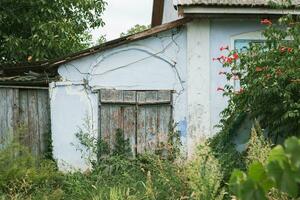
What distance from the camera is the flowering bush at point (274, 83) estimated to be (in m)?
6.43

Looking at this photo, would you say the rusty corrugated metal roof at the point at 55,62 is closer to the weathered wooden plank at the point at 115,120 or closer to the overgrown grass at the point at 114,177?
the weathered wooden plank at the point at 115,120

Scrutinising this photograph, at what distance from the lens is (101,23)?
13875 mm

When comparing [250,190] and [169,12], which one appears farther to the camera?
[169,12]

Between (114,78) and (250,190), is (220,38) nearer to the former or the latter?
(114,78)

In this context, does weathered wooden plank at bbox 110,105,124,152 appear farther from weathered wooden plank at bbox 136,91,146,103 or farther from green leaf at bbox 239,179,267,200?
green leaf at bbox 239,179,267,200

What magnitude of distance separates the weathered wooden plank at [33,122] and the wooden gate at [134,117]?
51.7 inches

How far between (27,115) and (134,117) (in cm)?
205

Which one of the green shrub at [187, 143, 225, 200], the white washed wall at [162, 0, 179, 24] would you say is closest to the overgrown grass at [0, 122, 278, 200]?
the green shrub at [187, 143, 225, 200]

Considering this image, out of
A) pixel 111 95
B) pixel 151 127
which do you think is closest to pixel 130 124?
pixel 151 127

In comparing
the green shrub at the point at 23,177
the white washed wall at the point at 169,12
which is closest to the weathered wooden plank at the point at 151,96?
the green shrub at the point at 23,177

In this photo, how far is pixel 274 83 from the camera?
21.3ft

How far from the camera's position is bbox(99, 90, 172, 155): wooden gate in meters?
9.14

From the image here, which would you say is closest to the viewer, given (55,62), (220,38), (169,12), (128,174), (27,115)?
(128,174)

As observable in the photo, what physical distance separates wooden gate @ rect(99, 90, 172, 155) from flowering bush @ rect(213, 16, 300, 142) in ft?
6.71
